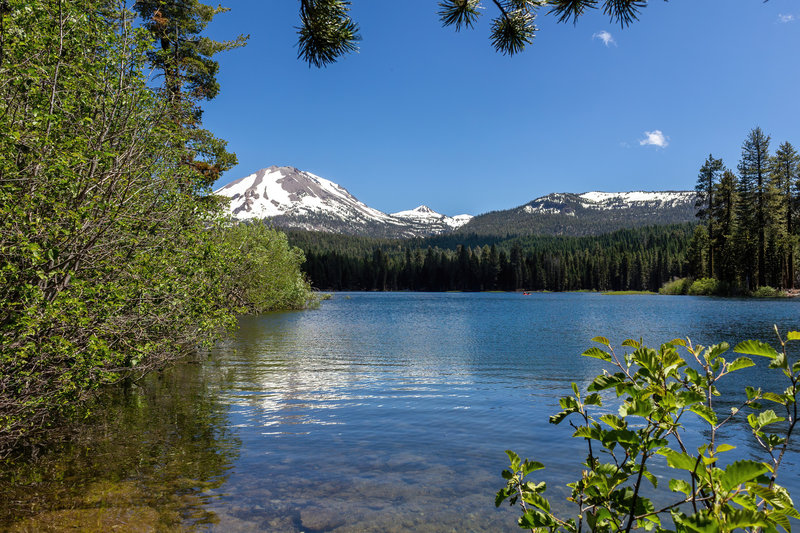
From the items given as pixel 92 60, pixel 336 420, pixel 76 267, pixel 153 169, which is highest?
pixel 92 60

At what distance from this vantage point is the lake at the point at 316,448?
22.1 feet

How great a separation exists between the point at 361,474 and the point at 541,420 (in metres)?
5.36

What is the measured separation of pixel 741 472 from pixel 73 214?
22.9 ft

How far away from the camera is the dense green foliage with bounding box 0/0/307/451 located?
612 centimetres

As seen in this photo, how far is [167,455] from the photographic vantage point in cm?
884

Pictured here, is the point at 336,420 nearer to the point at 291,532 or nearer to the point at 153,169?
the point at 291,532

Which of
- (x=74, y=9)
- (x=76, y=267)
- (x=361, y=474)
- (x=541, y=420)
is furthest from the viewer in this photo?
(x=541, y=420)

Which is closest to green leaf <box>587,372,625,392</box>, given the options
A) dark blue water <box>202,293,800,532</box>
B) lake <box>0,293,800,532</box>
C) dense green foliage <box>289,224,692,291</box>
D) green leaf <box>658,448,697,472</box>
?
green leaf <box>658,448,697,472</box>

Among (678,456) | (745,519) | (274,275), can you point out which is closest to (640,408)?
(678,456)

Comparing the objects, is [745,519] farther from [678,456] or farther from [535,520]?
[535,520]

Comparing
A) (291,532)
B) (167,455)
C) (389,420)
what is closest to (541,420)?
(389,420)

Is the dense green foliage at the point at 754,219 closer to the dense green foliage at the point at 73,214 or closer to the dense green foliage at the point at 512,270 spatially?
the dense green foliage at the point at 512,270

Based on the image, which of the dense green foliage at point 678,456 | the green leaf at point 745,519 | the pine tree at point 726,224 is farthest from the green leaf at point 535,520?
the pine tree at point 726,224

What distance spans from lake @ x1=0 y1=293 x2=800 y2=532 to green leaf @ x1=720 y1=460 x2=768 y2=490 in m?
1.65
